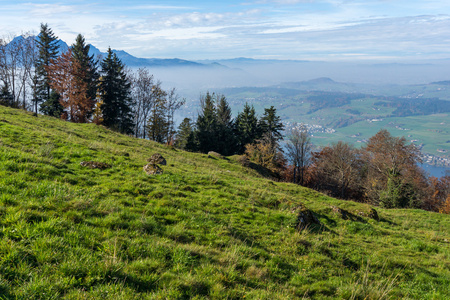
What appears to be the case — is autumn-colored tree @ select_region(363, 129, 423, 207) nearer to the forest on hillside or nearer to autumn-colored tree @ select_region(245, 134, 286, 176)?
the forest on hillside

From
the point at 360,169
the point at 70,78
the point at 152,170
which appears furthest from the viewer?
the point at 360,169

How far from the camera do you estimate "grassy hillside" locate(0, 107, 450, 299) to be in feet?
14.2

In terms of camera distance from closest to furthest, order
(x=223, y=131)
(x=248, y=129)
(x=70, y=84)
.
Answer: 1. (x=70, y=84)
2. (x=223, y=131)
3. (x=248, y=129)

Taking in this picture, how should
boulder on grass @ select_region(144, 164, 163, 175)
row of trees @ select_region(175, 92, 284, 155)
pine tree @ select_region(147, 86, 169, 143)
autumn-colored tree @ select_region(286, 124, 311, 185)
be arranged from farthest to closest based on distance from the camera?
1. pine tree @ select_region(147, 86, 169, 143)
2. row of trees @ select_region(175, 92, 284, 155)
3. autumn-colored tree @ select_region(286, 124, 311, 185)
4. boulder on grass @ select_region(144, 164, 163, 175)

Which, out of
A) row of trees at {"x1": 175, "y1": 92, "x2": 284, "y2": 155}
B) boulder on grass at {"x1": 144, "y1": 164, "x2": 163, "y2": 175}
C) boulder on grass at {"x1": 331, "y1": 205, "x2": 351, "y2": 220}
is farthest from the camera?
row of trees at {"x1": 175, "y1": 92, "x2": 284, "y2": 155}

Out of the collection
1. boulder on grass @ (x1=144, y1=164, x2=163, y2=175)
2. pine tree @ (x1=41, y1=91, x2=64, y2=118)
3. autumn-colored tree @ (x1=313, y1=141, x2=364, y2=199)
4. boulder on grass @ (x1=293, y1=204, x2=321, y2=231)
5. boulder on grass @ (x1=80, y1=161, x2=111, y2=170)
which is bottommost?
autumn-colored tree @ (x1=313, y1=141, x2=364, y2=199)

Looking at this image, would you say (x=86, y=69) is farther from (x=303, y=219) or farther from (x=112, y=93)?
(x=303, y=219)

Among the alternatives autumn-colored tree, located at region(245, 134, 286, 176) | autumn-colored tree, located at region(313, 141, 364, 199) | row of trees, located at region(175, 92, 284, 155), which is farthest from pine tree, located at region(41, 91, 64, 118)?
autumn-colored tree, located at region(313, 141, 364, 199)

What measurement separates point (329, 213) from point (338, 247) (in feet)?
16.2

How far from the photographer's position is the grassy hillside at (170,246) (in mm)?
4336

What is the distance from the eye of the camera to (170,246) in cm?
598

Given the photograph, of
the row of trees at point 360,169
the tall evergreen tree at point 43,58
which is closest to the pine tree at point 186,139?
the row of trees at point 360,169

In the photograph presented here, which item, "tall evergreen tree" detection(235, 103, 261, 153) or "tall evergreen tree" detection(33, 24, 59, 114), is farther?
"tall evergreen tree" detection(235, 103, 261, 153)

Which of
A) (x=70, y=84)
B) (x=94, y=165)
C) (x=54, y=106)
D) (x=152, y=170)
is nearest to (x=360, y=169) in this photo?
(x=152, y=170)
